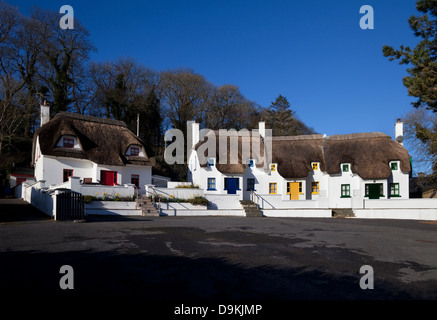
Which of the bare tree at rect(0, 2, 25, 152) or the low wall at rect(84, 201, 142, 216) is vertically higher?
the bare tree at rect(0, 2, 25, 152)

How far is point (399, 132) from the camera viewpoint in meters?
33.2

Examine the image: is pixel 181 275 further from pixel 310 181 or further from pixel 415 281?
pixel 310 181

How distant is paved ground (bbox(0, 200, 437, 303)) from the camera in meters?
5.58

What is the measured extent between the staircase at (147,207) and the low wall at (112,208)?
30 cm

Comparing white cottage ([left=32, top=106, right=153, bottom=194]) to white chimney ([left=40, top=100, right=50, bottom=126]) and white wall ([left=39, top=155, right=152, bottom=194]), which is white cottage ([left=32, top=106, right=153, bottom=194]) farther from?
white chimney ([left=40, top=100, right=50, bottom=126])

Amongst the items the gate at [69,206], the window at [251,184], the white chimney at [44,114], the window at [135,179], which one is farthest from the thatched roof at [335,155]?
the gate at [69,206]

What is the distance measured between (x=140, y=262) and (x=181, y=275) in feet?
4.62

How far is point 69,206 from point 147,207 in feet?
22.3

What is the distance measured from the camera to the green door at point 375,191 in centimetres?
3009

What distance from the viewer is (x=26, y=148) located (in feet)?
129

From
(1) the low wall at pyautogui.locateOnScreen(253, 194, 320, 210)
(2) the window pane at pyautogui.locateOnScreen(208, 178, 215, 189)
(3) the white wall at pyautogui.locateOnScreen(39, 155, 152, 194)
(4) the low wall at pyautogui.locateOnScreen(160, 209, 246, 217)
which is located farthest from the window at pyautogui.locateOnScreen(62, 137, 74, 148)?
(1) the low wall at pyautogui.locateOnScreen(253, 194, 320, 210)

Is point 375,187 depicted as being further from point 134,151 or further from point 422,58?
point 134,151

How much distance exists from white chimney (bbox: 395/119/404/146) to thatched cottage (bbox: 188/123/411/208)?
0.10m
